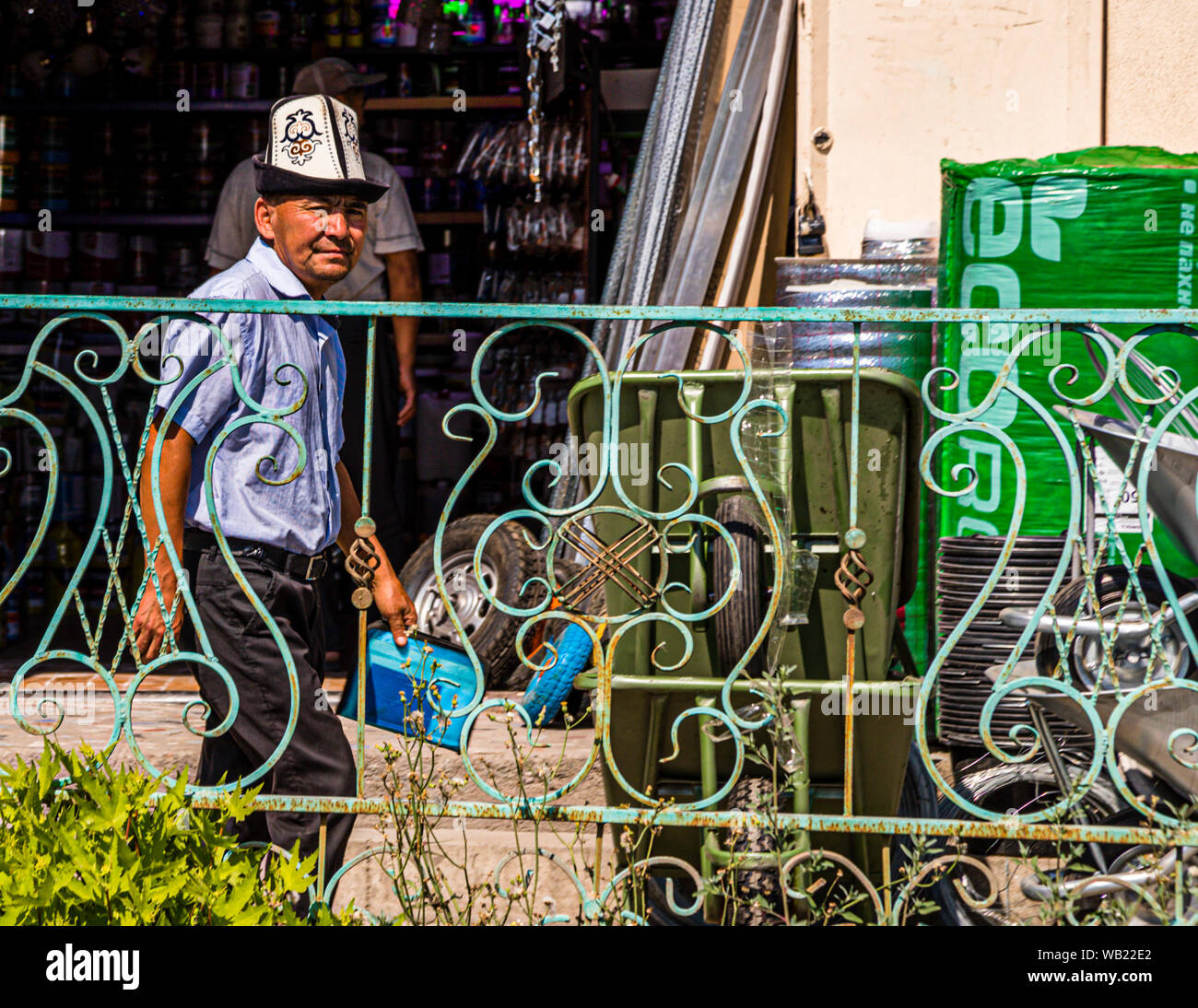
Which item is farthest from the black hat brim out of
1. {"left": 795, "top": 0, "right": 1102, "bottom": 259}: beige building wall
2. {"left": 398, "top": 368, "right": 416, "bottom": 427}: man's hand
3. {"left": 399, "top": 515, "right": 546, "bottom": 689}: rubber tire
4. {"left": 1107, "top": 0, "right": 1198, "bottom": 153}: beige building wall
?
{"left": 1107, "top": 0, "right": 1198, "bottom": 153}: beige building wall

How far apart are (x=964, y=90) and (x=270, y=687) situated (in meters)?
3.15

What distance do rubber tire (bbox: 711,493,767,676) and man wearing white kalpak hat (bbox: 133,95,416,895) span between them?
0.69 m

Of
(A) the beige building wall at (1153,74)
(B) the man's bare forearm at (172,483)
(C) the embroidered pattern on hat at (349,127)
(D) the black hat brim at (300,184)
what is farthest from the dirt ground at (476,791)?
(A) the beige building wall at (1153,74)

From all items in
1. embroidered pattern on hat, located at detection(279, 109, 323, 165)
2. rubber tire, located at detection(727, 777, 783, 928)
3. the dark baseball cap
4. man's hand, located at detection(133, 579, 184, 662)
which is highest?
the dark baseball cap

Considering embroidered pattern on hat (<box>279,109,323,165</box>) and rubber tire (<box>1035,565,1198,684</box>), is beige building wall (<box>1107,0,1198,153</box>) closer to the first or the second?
rubber tire (<box>1035,565,1198,684</box>)

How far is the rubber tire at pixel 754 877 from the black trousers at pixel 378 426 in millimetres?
2059

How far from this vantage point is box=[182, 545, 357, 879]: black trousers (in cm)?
281

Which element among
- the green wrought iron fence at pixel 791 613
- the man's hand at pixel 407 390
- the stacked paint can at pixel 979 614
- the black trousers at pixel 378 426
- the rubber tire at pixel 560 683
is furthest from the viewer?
the man's hand at pixel 407 390

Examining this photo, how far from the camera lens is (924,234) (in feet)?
14.3

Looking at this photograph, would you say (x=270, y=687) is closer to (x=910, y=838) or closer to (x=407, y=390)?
(x=910, y=838)

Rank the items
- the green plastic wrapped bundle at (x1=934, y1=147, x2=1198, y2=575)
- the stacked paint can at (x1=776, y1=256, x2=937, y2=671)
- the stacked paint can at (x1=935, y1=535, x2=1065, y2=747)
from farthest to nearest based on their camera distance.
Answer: the stacked paint can at (x1=776, y1=256, x2=937, y2=671), the green plastic wrapped bundle at (x1=934, y1=147, x2=1198, y2=575), the stacked paint can at (x1=935, y1=535, x2=1065, y2=747)

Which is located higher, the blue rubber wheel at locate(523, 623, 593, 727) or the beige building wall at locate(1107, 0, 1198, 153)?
the beige building wall at locate(1107, 0, 1198, 153)

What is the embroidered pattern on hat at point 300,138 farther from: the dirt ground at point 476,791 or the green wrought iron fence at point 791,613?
the dirt ground at point 476,791

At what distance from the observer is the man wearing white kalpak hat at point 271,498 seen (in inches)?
109
